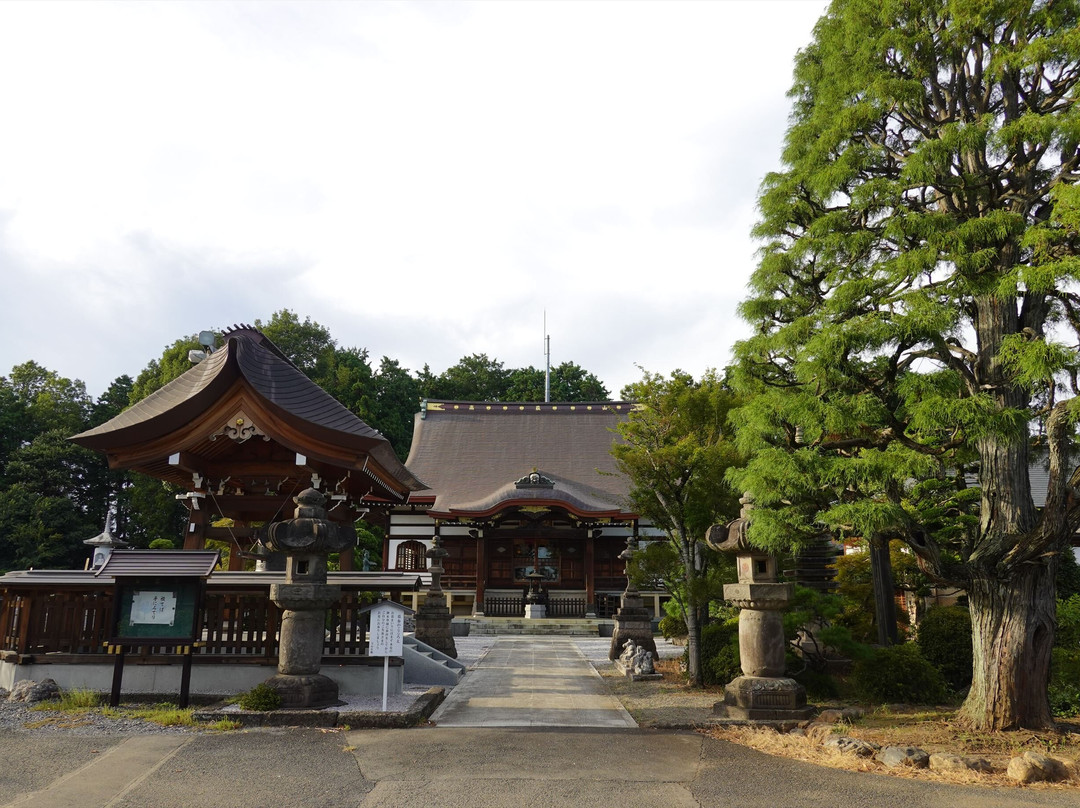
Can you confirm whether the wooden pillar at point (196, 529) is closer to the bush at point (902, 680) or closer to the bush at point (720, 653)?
the bush at point (720, 653)

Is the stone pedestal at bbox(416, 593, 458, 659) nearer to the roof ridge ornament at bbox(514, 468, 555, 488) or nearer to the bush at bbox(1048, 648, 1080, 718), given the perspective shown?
the bush at bbox(1048, 648, 1080, 718)

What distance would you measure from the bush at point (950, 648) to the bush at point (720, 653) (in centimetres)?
227

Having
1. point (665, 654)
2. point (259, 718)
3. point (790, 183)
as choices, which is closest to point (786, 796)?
point (259, 718)

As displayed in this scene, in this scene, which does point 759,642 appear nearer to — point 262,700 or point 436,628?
point 262,700

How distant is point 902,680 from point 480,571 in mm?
16065

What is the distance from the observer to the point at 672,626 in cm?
1661

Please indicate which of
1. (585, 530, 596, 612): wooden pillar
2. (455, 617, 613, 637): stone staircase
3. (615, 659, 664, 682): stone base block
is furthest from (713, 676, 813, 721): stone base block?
(585, 530, 596, 612): wooden pillar

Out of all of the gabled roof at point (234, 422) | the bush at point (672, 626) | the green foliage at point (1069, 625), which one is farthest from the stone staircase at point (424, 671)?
the green foliage at point (1069, 625)

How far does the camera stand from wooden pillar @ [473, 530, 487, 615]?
22531 millimetres

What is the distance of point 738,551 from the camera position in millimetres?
7758

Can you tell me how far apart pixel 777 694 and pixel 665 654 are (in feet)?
24.2

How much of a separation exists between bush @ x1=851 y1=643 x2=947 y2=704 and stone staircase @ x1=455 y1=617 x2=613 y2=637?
38.9 ft

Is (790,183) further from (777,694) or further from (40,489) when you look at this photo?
(40,489)

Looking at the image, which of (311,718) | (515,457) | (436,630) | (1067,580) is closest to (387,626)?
(311,718)
